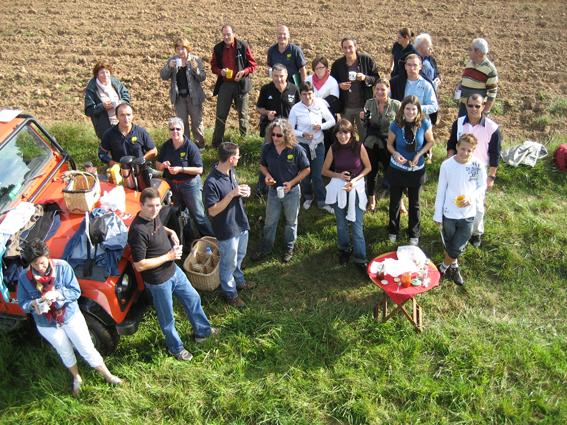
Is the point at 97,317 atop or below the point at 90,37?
below

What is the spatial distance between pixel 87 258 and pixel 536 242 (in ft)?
19.4

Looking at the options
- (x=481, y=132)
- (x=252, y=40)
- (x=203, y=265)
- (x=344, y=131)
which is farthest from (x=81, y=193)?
A: (x=252, y=40)

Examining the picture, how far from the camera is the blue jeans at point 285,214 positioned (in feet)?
19.5

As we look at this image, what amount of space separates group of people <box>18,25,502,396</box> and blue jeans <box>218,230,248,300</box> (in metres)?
0.01

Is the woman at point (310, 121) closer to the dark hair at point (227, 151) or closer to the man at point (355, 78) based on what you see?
the man at point (355, 78)

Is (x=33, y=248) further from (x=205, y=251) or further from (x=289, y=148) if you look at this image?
(x=289, y=148)

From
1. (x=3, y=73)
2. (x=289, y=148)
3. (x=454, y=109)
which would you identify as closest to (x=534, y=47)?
(x=454, y=109)

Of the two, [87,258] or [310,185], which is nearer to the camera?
[87,258]

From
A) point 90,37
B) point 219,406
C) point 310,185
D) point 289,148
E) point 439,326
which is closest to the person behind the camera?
point 219,406

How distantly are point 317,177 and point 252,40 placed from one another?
6603 millimetres

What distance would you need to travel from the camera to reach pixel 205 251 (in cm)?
620

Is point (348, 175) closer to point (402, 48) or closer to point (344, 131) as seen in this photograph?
point (344, 131)

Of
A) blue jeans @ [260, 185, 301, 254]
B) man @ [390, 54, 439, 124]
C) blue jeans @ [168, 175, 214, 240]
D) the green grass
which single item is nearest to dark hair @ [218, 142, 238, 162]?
blue jeans @ [260, 185, 301, 254]

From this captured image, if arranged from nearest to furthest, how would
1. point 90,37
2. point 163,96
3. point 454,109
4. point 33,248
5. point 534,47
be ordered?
point 33,248, point 454,109, point 163,96, point 534,47, point 90,37
